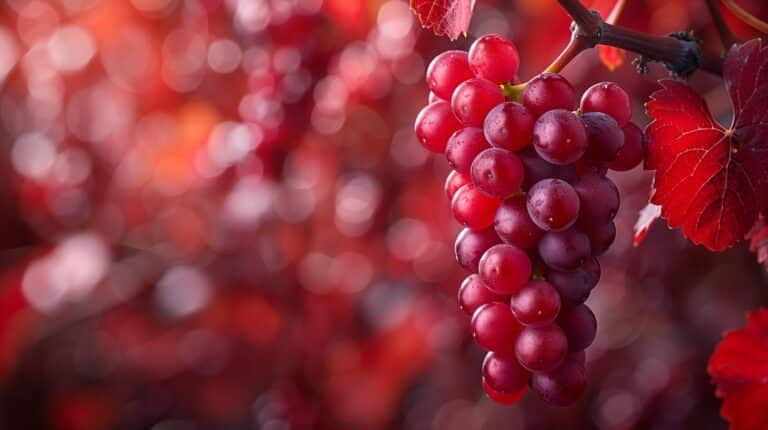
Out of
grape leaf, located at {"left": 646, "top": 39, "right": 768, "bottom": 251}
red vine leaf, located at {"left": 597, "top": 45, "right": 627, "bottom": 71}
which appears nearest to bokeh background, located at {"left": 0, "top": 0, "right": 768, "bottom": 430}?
red vine leaf, located at {"left": 597, "top": 45, "right": 627, "bottom": 71}

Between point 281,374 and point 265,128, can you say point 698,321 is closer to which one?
point 281,374

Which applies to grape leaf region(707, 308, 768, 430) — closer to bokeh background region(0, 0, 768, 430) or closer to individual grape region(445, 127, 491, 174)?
individual grape region(445, 127, 491, 174)

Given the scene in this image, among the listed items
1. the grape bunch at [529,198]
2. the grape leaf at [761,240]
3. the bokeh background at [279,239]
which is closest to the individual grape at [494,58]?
the grape bunch at [529,198]

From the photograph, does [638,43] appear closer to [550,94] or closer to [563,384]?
[550,94]

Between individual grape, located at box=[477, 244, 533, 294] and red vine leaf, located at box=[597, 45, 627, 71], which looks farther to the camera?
red vine leaf, located at box=[597, 45, 627, 71]

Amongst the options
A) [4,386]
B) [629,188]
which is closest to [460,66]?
[629,188]
